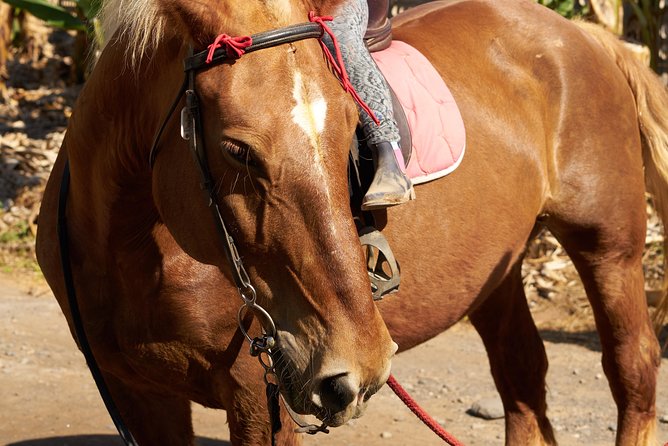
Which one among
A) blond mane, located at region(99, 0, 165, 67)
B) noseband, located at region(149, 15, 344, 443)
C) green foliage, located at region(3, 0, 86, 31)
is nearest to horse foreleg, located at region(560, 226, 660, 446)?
noseband, located at region(149, 15, 344, 443)

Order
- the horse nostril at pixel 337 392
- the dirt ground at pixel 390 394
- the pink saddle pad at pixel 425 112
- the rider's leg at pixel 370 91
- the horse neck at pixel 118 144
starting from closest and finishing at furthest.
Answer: the horse nostril at pixel 337 392, the horse neck at pixel 118 144, the rider's leg at pixel 370 91, the pink saddle pad at pixel 425 112, the dirt ground at pixel 390 394

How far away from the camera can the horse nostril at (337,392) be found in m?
1.85

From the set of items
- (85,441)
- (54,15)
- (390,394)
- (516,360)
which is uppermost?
(516,360)

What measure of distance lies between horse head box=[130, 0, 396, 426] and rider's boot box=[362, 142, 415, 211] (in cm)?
27

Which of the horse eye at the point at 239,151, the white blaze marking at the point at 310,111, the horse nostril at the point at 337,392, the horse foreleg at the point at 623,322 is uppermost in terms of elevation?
the white blaze marking at the point at 310,111

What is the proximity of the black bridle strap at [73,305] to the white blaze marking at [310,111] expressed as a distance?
103 cm

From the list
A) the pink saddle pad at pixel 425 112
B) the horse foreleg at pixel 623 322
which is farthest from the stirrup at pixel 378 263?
the horse foreleg at pixel 623 322

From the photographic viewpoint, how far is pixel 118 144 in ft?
7.70

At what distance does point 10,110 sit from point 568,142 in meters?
7.83

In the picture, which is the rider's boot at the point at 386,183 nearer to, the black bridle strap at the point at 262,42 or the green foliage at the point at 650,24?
the black bridle strap at the point at 262,42

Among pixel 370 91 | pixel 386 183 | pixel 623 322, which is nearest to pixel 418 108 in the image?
pixel 370 91

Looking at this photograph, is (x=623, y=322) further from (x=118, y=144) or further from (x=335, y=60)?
(x=118, y=144)

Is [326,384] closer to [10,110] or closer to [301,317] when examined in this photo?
[301,317]

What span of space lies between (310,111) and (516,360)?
2.40 metres
